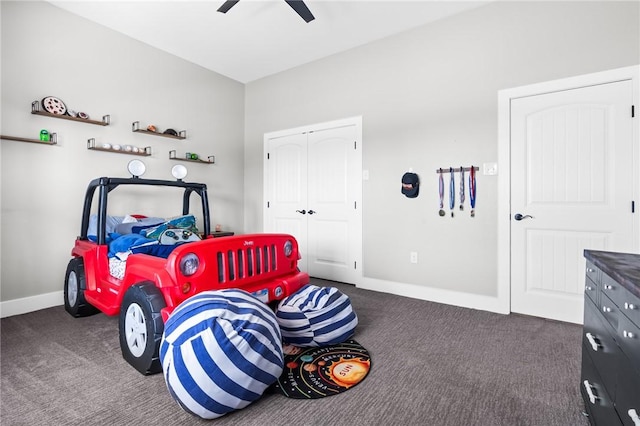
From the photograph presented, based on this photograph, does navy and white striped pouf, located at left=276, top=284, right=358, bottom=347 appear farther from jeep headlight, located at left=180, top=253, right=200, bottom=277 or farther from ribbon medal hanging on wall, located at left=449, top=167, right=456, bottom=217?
ribbon medal hanging on wall, located at left=449, top=167, right=456, bottom=217

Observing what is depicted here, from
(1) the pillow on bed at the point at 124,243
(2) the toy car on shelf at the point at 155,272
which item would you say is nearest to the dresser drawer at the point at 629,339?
(2) the toy car on shelf at the point at 155,272

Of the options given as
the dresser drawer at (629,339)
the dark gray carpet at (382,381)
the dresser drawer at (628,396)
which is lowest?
the dark gray carpet at (382,381)

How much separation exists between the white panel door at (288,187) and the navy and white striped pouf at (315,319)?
7.06 ft

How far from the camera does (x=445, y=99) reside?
3262 millimetres

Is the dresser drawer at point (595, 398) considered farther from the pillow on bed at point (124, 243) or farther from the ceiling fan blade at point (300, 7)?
the ceiling fan blade at point (300, 7)

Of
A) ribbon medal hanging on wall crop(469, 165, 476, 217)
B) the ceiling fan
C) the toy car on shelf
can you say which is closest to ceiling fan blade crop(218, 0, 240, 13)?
the ceiling fan

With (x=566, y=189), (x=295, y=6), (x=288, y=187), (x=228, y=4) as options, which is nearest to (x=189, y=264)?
(x=228, y=4)

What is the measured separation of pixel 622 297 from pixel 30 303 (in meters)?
4.26

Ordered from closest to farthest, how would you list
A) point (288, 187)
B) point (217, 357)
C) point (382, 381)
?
point (217, 357), point (382, 381), point (288, 187)

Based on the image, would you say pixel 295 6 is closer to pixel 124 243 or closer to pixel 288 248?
pixel 288 248

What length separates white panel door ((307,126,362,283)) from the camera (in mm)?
3932

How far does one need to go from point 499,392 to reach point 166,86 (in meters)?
4.57

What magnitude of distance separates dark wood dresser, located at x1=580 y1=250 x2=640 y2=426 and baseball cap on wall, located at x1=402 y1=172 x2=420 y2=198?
199 centimetres

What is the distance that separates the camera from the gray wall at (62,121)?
2869 millimetres
